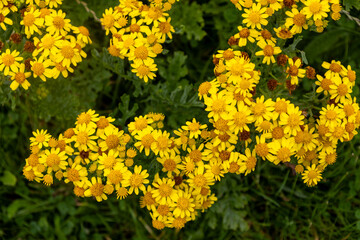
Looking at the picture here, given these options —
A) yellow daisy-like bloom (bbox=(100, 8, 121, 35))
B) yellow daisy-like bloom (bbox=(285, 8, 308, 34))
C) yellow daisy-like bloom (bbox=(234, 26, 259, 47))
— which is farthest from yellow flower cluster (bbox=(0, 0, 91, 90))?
yellow daisy-like bloom (bbox=(285, 8, 308, 34))

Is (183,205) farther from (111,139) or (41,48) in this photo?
(41,48)

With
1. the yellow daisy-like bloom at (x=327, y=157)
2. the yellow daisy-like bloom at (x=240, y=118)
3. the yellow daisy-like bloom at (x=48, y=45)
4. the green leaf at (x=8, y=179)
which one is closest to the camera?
the yellow daisy-like bloom at (x=240, y=118)

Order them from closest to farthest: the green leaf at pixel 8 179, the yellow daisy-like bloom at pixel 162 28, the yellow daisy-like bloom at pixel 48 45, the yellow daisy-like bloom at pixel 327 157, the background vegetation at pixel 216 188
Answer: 1. the yellow daisy-like bloom at pixel 327 157
2. the yellow daisy-like bloom at pixel 48 45
3. the yellow daisy-like bloom at pixel 162 28
4. the background vegetation at pixel 216 188
5. the green leaf at pixel 8 179

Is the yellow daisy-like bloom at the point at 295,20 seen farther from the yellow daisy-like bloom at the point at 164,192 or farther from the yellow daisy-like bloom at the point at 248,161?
the yellow daisy-like bloom at the point at 164,192

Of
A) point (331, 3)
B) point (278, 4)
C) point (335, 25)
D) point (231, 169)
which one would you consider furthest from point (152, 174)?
point (335, 25)

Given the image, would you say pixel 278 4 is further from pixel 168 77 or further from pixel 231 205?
pixel 231 205

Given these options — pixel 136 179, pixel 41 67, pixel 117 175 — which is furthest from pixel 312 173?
pixel 41 67

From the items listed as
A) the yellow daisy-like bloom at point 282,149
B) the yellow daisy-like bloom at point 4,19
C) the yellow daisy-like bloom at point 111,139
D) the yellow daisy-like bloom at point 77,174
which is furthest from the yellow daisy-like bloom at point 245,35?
the yellow daisy-like bloom at point 4,19
